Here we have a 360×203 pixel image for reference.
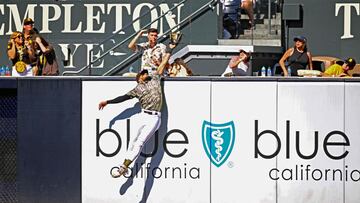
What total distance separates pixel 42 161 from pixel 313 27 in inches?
248

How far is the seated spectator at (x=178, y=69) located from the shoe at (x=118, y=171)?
5.79ft

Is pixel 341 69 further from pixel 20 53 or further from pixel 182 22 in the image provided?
pixel 20 53

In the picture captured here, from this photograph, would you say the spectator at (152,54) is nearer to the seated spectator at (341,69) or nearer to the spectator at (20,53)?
the spectator at (20,53)

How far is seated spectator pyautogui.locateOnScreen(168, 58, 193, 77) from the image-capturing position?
52.7 ft

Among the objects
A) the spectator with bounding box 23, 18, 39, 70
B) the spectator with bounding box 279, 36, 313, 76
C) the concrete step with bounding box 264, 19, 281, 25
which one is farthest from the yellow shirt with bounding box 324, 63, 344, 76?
A: the spectator with bounding box 23, 18, 39, 70

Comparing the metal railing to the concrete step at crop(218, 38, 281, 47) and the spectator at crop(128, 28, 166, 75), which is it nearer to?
the concrete step at crop(218, 38, 281, 47)

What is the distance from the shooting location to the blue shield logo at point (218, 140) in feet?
49.4

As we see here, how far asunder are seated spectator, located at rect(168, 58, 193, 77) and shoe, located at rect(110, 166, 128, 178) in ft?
5.79

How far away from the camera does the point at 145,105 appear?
48.7 feet

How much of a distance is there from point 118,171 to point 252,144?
1.91 metres

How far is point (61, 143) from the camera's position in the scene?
49.9 feet

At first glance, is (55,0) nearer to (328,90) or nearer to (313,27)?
(313,27)

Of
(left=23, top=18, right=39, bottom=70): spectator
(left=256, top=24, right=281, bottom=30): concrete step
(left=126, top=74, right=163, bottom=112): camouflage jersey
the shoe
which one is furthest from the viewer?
(left=256, top=24, right=281, bottom=30): concrete step

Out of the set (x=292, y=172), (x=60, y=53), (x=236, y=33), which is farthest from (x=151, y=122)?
(x=60, y=53)
